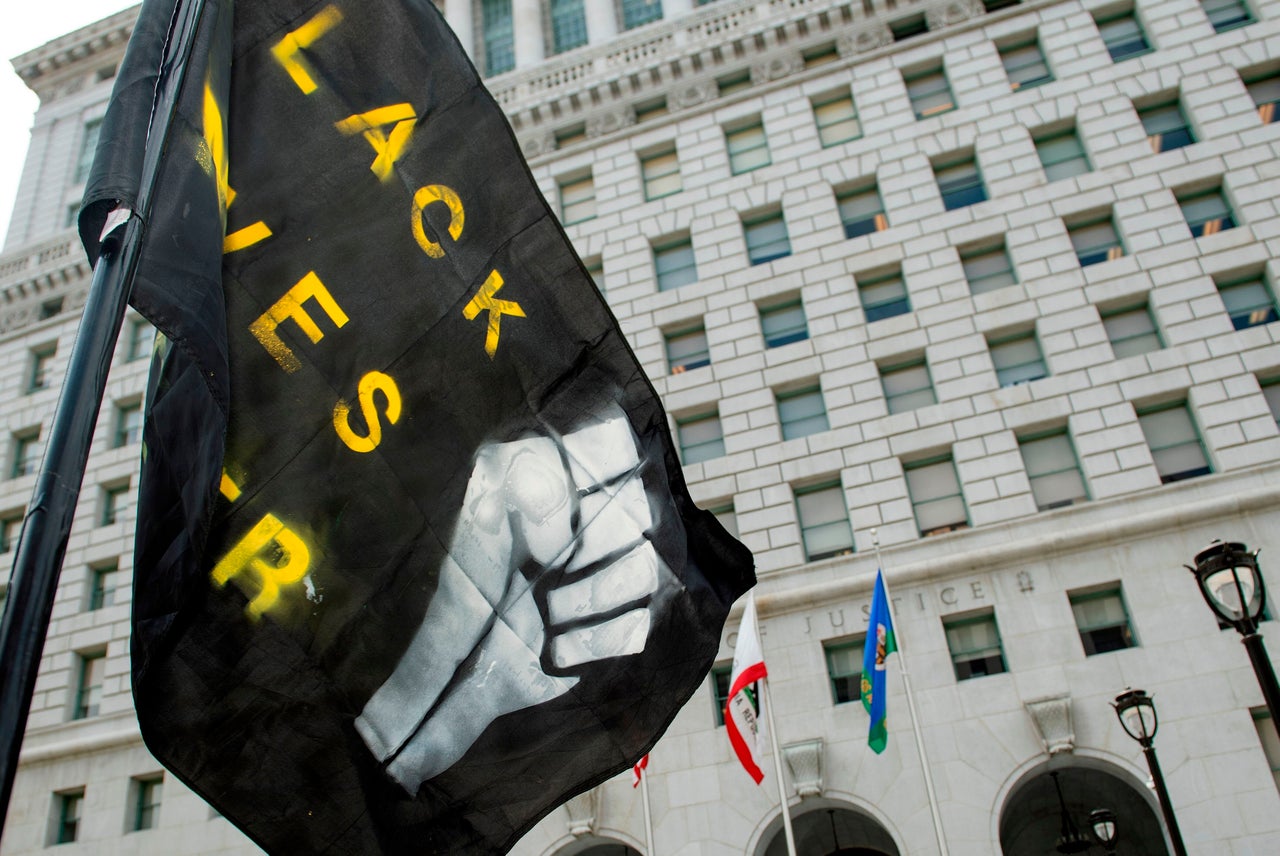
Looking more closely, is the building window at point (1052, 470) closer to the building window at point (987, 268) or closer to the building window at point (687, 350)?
the building window at point (987, 268)

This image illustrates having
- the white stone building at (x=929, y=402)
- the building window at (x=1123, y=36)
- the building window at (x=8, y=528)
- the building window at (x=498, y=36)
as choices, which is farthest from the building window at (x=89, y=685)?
→ the building window at (x=1123, y=36)

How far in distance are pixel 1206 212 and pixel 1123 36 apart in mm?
6775

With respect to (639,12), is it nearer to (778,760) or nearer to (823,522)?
(823,522)

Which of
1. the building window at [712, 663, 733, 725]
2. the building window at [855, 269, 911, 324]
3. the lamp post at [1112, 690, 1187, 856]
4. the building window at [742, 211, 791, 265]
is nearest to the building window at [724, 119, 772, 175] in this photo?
the building window at [742, 211, 791, 265]

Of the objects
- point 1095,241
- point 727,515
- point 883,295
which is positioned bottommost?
point 727,515

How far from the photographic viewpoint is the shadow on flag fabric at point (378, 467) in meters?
5.55

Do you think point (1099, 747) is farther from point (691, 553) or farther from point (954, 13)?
point (954, 13)

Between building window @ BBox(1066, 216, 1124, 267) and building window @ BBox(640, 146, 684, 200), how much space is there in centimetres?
1145

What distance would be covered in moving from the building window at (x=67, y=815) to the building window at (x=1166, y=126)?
110 ft

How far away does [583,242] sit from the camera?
3225 cm

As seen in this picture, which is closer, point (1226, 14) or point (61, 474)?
point (61, 474)

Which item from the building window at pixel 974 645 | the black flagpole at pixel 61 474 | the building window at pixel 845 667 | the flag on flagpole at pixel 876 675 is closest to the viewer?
the black flagpole at pixel 61 474

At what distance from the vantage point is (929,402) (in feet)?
85.6

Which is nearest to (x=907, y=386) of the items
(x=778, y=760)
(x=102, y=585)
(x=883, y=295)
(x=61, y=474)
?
(x=883, y=295)
